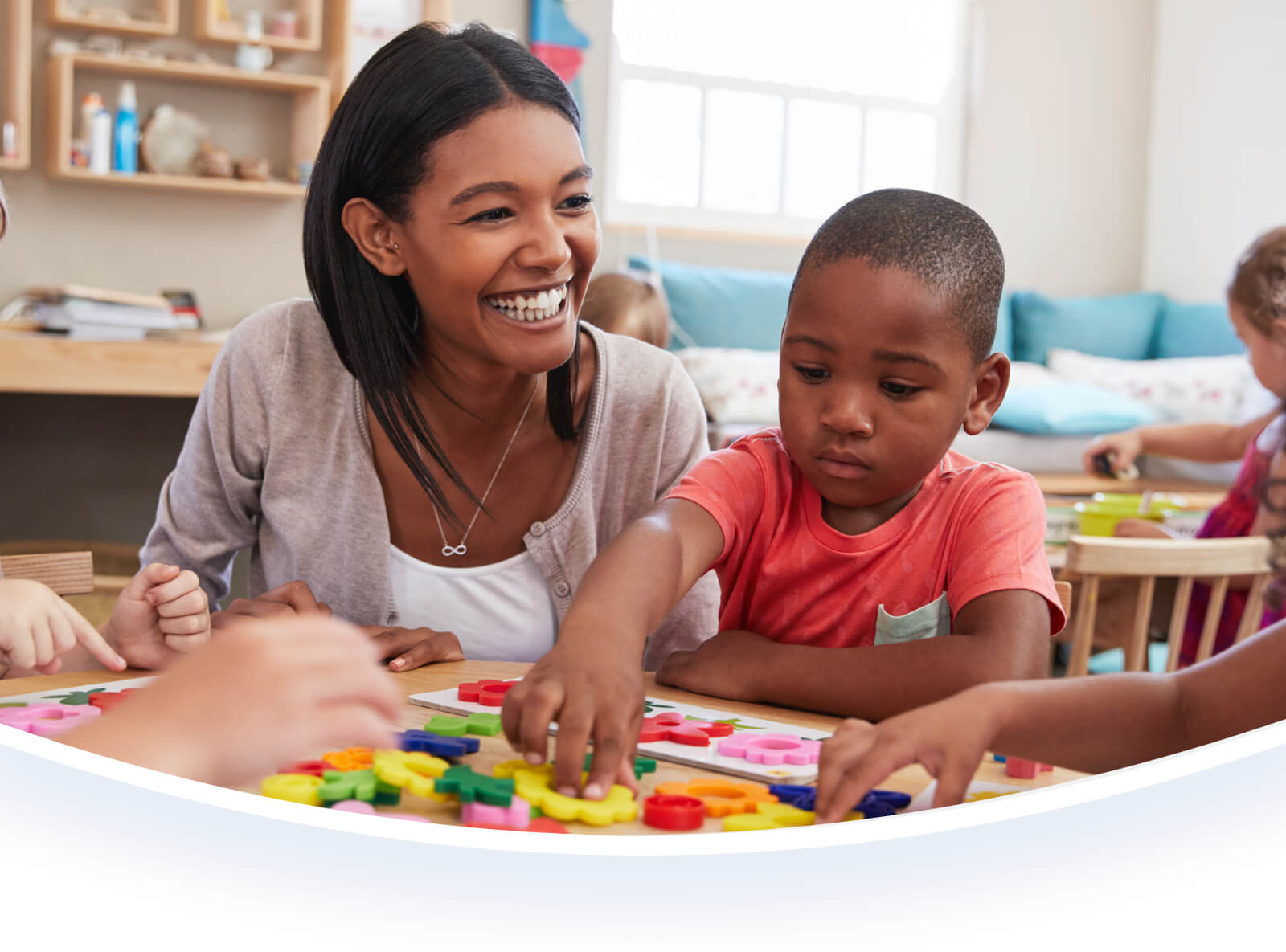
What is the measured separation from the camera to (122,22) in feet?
4.93

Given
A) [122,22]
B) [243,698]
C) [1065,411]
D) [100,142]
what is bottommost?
[1065,411]

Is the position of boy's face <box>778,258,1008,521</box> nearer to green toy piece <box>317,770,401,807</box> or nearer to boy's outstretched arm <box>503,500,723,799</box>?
boy's outstretched arm <box>503,500,723,799</box>

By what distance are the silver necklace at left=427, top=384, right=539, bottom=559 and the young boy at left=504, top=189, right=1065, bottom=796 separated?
157 millimetres

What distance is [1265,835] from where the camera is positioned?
229mm

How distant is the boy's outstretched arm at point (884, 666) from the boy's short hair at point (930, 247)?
0.10 m

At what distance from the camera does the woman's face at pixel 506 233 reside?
Answer: 1.59 feet

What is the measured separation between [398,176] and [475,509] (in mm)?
171

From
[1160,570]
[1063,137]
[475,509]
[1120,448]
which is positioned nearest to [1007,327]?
[1063,137]

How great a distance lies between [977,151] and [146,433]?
1.68 meters

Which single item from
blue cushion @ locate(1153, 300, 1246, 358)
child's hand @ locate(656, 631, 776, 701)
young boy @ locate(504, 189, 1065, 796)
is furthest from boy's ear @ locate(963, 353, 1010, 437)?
blue cushion @ locate(1153, 300, 1246, 358)

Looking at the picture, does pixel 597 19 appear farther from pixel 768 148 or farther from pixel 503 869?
pixel 503 869

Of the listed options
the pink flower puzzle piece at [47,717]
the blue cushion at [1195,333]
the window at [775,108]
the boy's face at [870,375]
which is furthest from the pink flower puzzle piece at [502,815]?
the blue cushion at [1195,333]

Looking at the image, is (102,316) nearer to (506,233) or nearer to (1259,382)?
(506,233)

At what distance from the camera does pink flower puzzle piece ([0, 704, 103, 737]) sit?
291 mm
